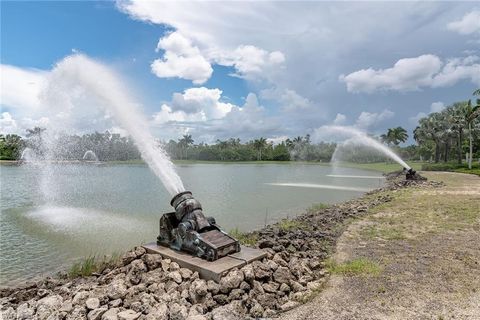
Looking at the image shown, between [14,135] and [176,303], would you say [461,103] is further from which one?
[14,135]

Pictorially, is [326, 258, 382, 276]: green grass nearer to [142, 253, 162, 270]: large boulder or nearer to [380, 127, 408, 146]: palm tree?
[142, 253, 162, 270]: large boulder

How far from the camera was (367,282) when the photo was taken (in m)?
7.49

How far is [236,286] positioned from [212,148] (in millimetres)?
119958

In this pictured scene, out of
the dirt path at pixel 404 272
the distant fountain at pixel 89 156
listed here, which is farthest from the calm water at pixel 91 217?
the distant fountain at pixel 89 156

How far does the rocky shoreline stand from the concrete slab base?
0.13m

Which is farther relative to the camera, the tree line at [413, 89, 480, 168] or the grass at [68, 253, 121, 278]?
the tree line at [413, 89, 480, 168]

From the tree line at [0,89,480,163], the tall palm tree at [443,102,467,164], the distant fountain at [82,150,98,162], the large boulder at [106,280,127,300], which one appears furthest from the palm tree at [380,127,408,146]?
the large boulder at [106,280,127,300]

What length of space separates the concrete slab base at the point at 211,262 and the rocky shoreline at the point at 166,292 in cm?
13

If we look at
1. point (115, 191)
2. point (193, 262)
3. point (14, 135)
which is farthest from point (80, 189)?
point (14, 135)

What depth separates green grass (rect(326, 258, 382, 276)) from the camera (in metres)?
8.02

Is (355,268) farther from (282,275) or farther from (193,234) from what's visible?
(193,234)

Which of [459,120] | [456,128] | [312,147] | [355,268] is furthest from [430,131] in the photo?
[355,268]

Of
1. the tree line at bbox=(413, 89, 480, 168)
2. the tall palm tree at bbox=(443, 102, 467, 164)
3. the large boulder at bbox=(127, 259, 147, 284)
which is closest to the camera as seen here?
the large boulder at bbox=(127, 259, 147, 284)

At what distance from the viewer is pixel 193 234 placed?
8062 millimetres
